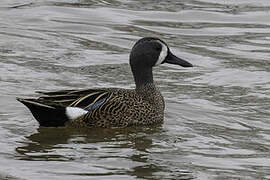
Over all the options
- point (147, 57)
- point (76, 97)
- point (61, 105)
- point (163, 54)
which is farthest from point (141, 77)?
point (61, 105)

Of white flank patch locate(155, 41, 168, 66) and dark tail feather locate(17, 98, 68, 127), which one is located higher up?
white flank patch locate(155, 41, 168, 66)

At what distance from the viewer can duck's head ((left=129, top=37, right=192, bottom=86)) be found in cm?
1144

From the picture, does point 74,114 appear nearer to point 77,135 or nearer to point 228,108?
point 77,135

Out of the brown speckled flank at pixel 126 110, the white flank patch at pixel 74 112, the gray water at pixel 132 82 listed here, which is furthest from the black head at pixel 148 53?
the white flank patch at pixel 74 112

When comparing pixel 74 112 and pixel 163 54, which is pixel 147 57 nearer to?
pixel 163 54

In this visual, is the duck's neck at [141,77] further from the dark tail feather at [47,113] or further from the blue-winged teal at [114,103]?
the dark tail feather at [47,113]

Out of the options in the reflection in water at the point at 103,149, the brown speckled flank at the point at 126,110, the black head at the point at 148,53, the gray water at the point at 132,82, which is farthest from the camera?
the black head at the point at 148,53

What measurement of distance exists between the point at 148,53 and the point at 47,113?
1.62 meters

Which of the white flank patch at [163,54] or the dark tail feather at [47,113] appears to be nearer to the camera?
the dark tail feather at [47,113]

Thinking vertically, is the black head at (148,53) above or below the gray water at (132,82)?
above

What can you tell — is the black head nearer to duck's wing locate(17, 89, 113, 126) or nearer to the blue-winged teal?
the blue-winged teal

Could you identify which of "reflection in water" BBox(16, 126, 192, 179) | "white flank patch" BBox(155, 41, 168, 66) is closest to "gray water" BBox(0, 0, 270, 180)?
"reflection in water" BBox(16, 126, 192, 179)

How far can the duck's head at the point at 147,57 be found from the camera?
1144 centimetres

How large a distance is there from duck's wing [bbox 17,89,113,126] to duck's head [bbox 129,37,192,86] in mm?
825
